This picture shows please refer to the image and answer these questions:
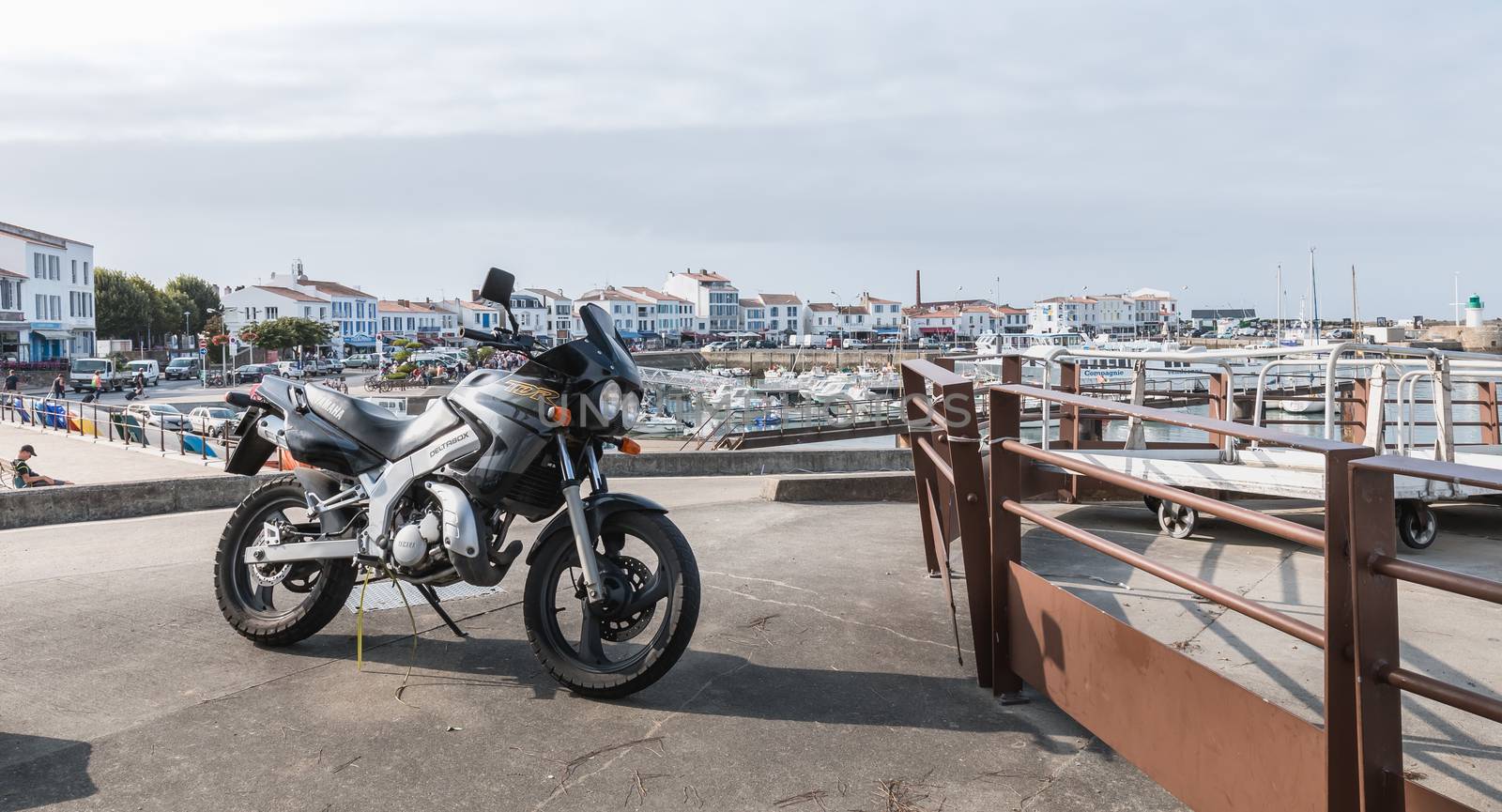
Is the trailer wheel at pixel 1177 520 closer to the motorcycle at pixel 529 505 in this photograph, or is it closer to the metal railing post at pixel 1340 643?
the motorcycle at pixel 529 505

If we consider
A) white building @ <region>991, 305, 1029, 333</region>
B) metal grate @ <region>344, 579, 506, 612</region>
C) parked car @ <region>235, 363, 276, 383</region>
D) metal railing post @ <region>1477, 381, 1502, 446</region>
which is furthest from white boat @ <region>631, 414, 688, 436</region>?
white building @ <region>991, 305, 1029, 333</region>

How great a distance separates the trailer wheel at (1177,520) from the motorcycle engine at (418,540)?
454cm

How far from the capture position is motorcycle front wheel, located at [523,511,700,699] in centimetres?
362

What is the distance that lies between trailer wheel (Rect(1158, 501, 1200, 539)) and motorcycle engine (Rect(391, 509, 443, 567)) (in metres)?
4.54

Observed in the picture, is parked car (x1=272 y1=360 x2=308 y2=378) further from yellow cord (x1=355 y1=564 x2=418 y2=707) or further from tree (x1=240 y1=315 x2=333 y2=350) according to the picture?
yellow cord (x1=355 y1=564 x2=418 y2=707)

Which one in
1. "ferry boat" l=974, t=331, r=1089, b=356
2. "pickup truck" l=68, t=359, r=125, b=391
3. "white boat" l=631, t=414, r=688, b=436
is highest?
"ferry boat" l=974, t=331, r=1089, b=356

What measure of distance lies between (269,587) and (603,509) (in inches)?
68.8

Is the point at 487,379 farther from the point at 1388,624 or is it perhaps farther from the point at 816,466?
the point at 816,466

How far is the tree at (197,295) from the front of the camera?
96.1 m

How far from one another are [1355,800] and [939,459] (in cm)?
241

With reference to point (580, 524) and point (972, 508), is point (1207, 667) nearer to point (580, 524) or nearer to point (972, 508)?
point (972, 508)

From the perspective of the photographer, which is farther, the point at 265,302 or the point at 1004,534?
the point at 265,302

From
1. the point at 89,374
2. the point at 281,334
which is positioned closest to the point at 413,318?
the point at 281,334

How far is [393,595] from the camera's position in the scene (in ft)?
17.0
